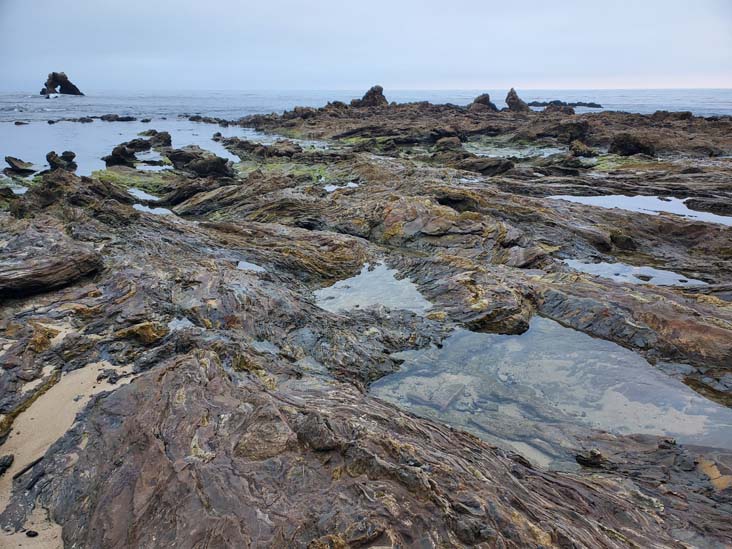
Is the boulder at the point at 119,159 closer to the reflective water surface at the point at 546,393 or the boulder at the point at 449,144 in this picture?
the boulder at the point at 449,144

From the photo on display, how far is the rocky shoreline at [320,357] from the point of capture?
13.3 feet

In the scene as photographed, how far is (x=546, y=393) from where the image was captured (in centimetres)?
789

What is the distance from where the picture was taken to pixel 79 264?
9906 mm

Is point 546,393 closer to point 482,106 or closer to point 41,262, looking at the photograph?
point 41,262

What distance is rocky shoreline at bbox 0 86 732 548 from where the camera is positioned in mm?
4051

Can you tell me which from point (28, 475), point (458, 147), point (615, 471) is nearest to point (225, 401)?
point (28, 475)

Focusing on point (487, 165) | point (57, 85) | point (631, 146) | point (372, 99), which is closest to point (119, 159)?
point (487, 165)

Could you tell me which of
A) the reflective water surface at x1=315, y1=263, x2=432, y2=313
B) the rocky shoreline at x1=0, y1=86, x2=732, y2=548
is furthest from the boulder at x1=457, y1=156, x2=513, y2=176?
the reflective water surface at x1=315, y1=263, x2=432, y2=313

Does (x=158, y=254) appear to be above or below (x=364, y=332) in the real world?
above

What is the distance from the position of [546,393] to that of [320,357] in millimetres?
4399

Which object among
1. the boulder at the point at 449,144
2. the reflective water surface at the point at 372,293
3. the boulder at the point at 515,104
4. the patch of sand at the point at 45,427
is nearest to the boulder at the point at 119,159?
the reflective water surface at the point at 372,293

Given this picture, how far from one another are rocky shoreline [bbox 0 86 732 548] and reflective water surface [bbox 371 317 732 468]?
0.79 feet

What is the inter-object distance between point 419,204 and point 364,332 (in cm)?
952

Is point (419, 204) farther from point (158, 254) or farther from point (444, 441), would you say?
point (444, 441)
